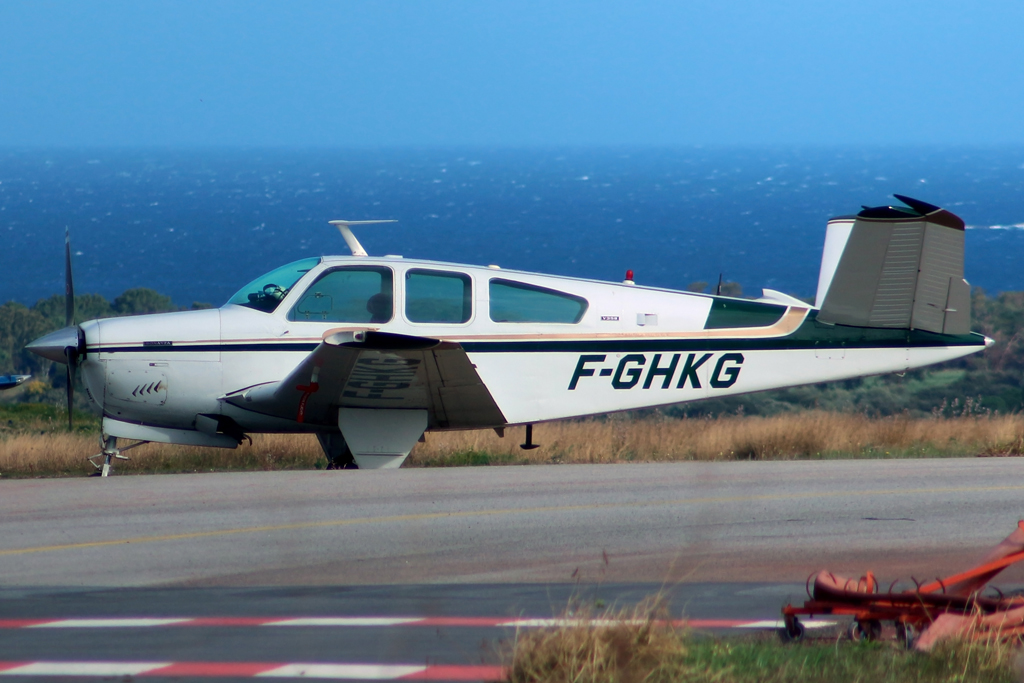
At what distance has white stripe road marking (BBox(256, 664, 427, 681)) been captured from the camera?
389 centimetres

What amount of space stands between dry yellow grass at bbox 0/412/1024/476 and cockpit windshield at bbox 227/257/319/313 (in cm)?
222

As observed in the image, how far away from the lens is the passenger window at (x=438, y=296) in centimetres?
877

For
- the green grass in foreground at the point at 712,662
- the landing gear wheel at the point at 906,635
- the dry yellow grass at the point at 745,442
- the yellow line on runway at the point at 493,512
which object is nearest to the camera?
the green grass in foreground at the point at 712,662

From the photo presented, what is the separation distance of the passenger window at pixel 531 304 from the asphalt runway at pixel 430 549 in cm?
142

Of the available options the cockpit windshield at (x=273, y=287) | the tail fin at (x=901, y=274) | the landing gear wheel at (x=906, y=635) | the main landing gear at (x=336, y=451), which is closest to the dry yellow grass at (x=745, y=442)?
the main landing gear at (x=336, y=451)

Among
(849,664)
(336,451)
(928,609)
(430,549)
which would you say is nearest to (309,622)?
(430,549)

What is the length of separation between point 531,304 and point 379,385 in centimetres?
162

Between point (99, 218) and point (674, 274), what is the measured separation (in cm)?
6113

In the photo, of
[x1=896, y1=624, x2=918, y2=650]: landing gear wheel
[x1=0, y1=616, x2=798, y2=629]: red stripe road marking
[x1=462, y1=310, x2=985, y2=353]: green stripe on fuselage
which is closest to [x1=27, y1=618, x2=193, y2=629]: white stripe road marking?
[x1=0, y1=616, x2=798, y2=629]: red stripe road marking

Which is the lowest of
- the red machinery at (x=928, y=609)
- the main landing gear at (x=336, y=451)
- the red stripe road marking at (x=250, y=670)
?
the main landing gear at (x=336, y=451)

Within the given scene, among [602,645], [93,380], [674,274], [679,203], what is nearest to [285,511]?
[93,380]

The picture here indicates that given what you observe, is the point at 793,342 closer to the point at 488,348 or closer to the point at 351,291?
the point at 488,348

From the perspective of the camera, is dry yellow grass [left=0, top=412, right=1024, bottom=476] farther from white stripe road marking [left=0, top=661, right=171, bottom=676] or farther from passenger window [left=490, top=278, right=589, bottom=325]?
white stripe road marking [left=0, top=661, right=171, bottom=676]

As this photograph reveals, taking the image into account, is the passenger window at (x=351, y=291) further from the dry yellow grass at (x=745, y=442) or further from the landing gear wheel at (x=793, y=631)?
the landing gear wheel at (x=793, y=631)
